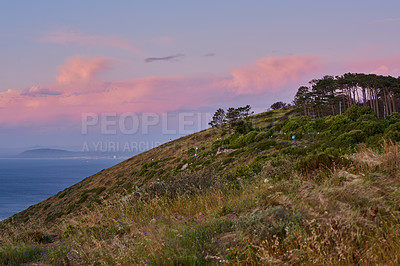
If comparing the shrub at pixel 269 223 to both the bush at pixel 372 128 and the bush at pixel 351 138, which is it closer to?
the bush at pixel 351 138

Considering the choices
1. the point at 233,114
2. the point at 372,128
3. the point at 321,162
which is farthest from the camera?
the point at 233,114

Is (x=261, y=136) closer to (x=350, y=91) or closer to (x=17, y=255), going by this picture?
(x=17, y=255)

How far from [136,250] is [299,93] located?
7914 centimetres

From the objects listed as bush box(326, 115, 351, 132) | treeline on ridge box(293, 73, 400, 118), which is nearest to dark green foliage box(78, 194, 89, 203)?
bush box(326, 115, 351, 132)

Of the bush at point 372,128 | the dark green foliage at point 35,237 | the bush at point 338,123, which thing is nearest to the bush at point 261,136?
the bush at point 338,123

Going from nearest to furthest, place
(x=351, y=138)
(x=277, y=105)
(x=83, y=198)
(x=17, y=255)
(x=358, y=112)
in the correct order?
1. (x=17, y=255)
2. (x=351, y=138)
3. (x=358, y=112)
4. (x=83, y=198)
5. (x=277, y=105)

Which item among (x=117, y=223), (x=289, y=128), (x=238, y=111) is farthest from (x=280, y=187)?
(x=238, y=111)

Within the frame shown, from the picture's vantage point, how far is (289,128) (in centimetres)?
3031

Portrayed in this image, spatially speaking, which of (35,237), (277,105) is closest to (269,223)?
(35,237)

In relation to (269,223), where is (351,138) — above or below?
above

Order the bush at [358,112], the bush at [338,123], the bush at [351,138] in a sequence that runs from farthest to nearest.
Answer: the bush at [358,112]
the bush at [338,123]
the bush at [351,138]

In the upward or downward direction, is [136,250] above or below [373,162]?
below

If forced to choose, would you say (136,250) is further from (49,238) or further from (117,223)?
(49,238)

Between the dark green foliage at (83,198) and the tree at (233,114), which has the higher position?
the tree at (233,114)
